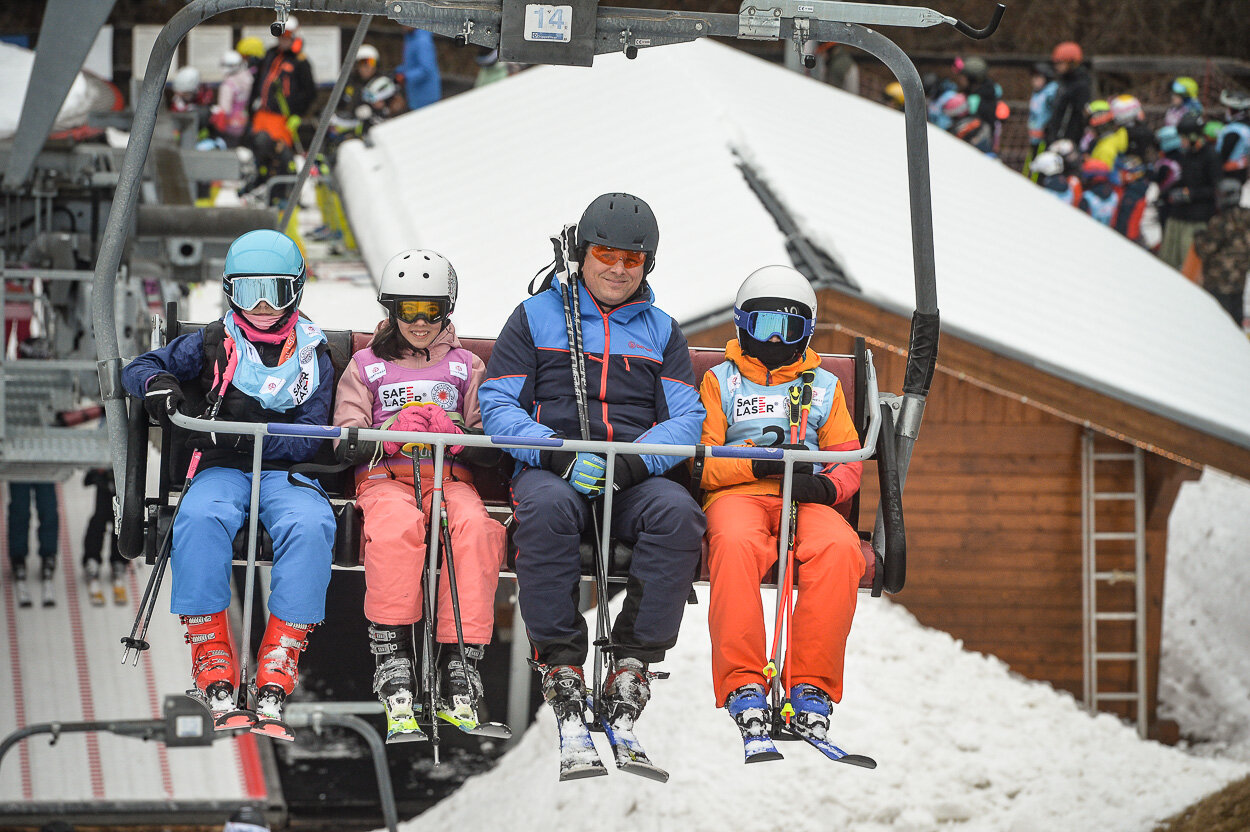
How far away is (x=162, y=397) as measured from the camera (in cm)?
427

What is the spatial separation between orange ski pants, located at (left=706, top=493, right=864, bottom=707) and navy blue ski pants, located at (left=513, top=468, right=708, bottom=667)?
0.11 m

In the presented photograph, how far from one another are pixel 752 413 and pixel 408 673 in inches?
54.3

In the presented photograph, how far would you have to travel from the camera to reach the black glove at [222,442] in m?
4.47

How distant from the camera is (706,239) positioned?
11328mm

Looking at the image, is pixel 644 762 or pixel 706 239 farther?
pixel 706 239

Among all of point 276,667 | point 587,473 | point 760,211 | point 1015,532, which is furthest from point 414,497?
point 1015,532

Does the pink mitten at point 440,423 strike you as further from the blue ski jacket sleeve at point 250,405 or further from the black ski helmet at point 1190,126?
the black ski helmet at point 1190,126

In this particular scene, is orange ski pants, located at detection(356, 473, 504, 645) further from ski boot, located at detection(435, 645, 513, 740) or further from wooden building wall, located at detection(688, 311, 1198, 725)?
wooden building wall, located at detection(688, 311, 1198, 725)

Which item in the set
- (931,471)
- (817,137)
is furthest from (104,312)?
(817,137)

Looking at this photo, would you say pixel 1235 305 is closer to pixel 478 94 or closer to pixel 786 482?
pixel 478 94

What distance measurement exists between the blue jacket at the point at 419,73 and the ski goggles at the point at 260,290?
1571 cm

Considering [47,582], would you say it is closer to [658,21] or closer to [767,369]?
[767,369]

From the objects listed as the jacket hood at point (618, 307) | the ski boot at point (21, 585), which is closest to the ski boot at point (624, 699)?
the jacket hood at point (618, 307)

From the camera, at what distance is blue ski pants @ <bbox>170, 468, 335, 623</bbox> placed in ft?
14.0
